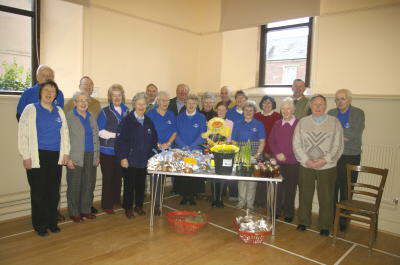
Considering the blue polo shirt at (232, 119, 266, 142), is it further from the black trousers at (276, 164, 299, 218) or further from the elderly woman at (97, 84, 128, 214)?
the elderly woman at (97, 84, 128, 214)

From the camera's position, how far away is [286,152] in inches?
151

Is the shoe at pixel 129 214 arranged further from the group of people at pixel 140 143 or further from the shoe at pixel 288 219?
the shoe at pixel 288 219

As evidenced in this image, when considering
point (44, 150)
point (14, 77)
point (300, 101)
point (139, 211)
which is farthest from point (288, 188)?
point (14, 77)

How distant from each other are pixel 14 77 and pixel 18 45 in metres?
0.42

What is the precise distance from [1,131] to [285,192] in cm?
335

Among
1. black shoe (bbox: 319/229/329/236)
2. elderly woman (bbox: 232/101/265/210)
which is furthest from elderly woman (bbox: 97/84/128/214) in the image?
black shoe (bbox: 319/229/329/236)

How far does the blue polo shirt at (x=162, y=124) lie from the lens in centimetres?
405

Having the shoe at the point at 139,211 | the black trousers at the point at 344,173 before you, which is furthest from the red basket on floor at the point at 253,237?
the shoe at the point at 139,211

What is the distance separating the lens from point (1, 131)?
3.64 meters

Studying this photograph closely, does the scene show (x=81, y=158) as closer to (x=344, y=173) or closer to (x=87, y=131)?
(x=87, y=131)

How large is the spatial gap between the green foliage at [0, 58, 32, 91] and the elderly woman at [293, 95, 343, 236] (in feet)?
11.4

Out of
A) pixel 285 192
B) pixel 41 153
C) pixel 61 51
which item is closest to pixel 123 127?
pixel 41 153

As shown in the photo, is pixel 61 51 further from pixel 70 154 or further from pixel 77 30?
pixel 70 154

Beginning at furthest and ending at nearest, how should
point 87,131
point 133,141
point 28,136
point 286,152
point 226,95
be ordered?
point 226,95, point 286,152, point 133,141, point 87,131, point 28,136
